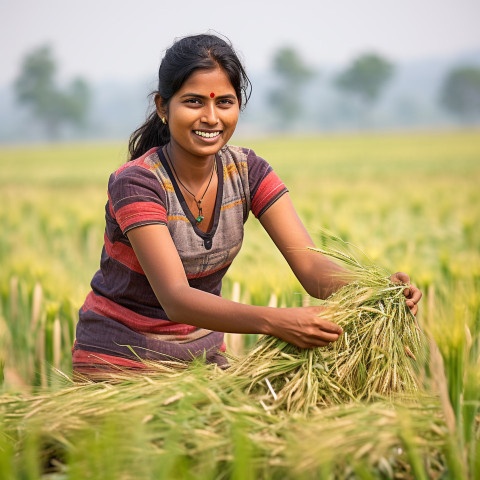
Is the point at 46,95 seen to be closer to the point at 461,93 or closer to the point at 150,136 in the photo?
the point at 461,93

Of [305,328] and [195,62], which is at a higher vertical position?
[195,62]

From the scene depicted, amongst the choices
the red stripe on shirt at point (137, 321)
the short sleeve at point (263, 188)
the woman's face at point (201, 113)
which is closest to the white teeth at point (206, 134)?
the woman's face at point (201, 113)

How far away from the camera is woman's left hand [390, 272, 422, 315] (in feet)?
5.84

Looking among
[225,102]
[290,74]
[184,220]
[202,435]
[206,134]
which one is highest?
[290,74]

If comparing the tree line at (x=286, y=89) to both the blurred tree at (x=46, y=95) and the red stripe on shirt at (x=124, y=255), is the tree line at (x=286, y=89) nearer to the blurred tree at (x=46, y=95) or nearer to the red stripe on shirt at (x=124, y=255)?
the blurred tree at (x=46, y=95)

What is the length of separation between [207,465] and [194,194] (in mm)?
924

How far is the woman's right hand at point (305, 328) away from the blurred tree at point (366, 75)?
100 m

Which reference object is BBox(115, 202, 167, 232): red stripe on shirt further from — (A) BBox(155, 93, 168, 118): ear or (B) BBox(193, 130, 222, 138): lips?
(A) BBox(155, 93, 168, 118): ear

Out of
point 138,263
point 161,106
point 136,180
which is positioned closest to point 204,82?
point 161,106

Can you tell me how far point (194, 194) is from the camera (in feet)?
6.74

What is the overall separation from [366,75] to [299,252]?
101 meters

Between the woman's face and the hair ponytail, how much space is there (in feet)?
0.88

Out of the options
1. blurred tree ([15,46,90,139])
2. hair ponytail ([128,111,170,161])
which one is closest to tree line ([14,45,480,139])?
blurred tree ([15,46,90,139])

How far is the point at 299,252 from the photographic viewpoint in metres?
2.08
